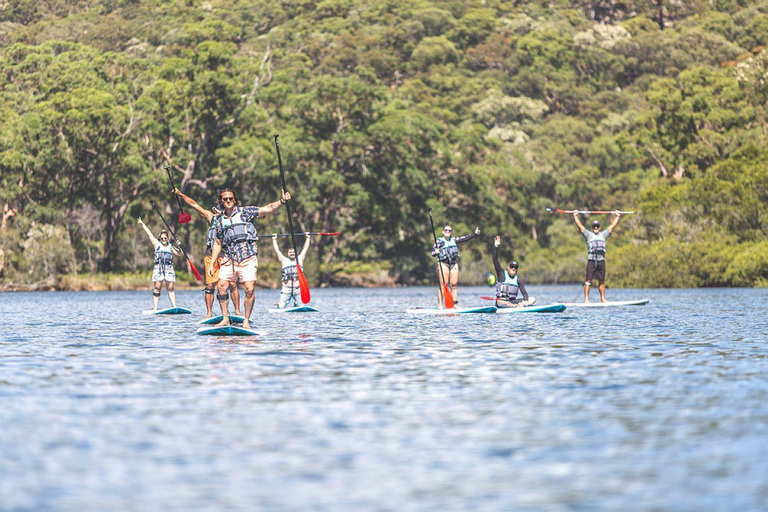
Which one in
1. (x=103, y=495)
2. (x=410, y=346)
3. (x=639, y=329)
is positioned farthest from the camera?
(x=639, y=329)

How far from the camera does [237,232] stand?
20.3m

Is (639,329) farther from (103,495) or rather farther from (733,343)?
(103,495)

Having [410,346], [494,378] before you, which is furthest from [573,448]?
[410,346]

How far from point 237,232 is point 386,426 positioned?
10351mm

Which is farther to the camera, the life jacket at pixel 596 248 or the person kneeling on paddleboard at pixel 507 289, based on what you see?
the life jacket at pixel 596 248

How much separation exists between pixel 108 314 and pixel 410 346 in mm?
17364

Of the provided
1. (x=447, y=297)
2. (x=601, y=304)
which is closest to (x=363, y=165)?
(x=601, y=304)

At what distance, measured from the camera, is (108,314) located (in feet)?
115

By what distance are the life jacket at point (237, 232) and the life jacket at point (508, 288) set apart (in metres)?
11.7

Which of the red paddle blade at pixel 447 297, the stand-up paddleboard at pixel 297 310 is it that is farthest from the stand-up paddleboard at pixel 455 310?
the stand-up paddleboard at pixel 297 310

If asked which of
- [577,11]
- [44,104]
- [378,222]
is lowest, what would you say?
[378,222]

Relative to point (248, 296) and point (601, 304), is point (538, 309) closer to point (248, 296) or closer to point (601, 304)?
point (601, 304)

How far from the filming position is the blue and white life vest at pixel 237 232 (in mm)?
20281

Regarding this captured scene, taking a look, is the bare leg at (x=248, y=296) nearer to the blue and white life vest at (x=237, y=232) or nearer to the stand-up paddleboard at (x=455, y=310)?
the blue and white life vest at (x=237, y=232)
